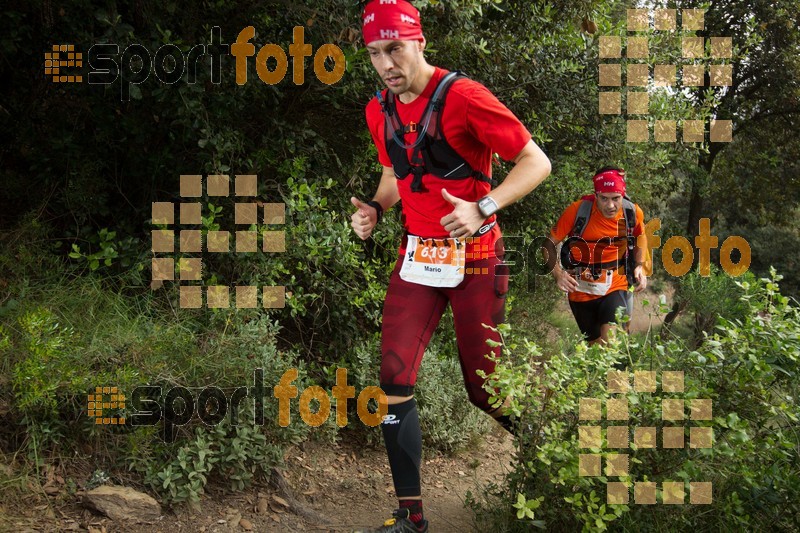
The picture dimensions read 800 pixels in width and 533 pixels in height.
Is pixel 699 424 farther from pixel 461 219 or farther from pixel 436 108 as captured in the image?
pixel 436 108

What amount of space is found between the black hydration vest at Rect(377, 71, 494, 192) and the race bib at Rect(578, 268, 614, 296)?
280 cm

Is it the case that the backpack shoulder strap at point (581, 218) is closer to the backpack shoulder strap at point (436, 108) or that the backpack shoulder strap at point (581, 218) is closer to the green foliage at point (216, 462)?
the backpack shoulder strap at point (436, 108)

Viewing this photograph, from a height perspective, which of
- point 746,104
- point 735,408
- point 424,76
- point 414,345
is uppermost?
point 746,104

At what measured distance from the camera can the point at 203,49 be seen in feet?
18.8

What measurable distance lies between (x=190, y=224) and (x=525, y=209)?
11.7 feet

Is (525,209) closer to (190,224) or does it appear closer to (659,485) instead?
(190,224)

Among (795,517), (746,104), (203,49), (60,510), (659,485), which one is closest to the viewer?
(795,517)

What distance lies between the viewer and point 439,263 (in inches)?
166

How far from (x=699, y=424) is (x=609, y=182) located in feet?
10.0

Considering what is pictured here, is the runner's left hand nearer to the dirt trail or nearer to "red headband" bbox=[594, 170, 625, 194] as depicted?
the dirt trail

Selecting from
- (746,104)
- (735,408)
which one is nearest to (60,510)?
(735,408)

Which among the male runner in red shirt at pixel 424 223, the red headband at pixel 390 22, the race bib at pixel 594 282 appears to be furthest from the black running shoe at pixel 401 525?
the race bib at pixel 594 282

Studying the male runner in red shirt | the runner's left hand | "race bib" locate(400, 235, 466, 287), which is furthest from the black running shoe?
the runner's left hand

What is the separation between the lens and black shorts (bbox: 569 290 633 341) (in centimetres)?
663
